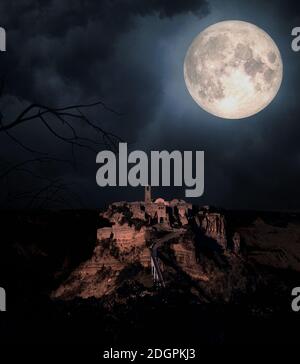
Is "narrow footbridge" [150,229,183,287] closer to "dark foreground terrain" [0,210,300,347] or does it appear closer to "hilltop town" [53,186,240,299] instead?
"hilltop town" [53,186,240,299]

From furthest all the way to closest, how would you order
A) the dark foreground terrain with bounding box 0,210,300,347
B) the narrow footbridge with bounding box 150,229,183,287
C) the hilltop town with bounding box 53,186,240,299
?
the hilltop town with bounding box 53,186,240,299
the narrow footbridge with bounding box 150,229,183,287
the dark foreground terrain with bounding box 0,210,300,347

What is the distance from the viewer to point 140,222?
10169cm

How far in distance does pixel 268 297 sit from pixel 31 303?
173ft

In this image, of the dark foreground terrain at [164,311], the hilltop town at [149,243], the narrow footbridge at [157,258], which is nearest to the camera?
the dark foreground terrain at [164,311]

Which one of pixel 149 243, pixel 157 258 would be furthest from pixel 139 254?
pixel 157 258

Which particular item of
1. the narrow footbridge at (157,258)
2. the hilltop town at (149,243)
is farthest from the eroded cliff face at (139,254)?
the narrow footbridge at (157,258)

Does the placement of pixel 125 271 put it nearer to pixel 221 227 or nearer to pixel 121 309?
pixel 121 309

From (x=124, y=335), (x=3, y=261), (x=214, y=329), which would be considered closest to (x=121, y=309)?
(x=124, y=335)

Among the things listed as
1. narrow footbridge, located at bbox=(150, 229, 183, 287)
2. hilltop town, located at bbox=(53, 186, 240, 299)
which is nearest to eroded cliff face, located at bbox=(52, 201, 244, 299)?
hilltop town, located at bbox=(53, 186, 240, 299)

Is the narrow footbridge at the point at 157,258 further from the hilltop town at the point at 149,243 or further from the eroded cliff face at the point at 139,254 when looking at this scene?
the eroded cliff face at the point at 139,254

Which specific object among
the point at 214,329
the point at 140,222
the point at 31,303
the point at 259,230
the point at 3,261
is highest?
the point at 259,230

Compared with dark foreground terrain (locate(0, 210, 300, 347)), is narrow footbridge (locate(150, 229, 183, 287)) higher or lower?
higher
